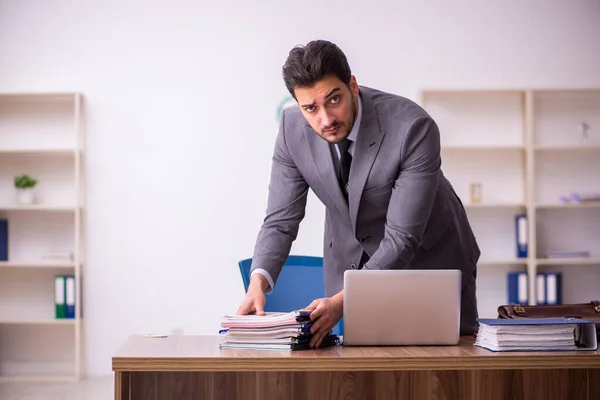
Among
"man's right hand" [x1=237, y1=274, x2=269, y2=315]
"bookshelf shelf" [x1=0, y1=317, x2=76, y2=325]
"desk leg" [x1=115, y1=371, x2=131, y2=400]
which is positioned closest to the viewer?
"desk leg" [x1=115, y1=371, x2=131, y2=400]

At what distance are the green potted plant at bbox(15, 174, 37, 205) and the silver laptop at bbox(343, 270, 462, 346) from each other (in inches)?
159

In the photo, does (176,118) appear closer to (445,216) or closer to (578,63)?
(578,63)

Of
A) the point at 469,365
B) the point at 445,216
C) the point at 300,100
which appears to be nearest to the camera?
the point at 469,365

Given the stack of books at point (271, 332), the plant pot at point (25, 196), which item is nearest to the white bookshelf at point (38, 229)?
the plant pot at point (25, 196)

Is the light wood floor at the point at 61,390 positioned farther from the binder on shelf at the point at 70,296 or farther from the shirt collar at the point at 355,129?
the shirt collar at the point at 355,129

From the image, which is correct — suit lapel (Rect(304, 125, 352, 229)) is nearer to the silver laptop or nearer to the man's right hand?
the man's right hand

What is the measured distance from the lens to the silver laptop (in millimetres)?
2035

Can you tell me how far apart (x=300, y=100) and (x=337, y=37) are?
3.52 metres

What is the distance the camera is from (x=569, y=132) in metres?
5.84

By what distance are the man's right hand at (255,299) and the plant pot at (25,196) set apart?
11.9 ft

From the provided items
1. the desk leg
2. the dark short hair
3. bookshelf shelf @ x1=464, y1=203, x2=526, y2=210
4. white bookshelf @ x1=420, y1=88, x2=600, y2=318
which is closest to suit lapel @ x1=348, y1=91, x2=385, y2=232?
the dark short hair

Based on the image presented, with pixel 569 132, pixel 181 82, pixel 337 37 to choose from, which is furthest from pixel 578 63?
pixel 181 82

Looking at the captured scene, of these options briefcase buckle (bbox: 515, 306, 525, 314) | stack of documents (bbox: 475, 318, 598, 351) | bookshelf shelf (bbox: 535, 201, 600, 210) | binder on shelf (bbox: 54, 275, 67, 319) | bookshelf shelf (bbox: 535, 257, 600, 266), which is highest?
bookshelf shelf (bbox: 535, 201, 600, 210)

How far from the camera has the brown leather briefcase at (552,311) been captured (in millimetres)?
2308
